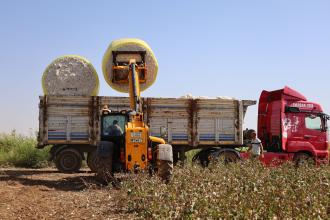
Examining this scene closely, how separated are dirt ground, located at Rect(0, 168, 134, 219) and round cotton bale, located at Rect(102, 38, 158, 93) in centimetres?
415

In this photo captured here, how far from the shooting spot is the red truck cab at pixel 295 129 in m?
16.4

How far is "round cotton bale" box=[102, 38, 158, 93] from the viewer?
14961 millimetres

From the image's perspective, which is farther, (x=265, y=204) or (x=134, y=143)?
(x=134, y=143)

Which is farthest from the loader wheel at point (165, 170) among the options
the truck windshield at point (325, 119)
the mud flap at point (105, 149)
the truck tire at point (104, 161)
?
the truck windshield at point (325, 119)

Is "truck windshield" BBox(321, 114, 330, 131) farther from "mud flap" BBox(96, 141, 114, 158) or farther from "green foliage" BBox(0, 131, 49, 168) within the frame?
"green foliage" BBox(0, 131, 49, 168)

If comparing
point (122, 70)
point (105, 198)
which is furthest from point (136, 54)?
point (105, 198)

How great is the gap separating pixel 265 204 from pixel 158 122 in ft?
30.8

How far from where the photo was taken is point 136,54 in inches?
588

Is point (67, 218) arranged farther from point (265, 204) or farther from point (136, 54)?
point (136, 54)

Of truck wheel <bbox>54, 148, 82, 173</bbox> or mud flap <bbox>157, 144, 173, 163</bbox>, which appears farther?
truck wheel <bbox>54, 148, 82, 173</bbox>

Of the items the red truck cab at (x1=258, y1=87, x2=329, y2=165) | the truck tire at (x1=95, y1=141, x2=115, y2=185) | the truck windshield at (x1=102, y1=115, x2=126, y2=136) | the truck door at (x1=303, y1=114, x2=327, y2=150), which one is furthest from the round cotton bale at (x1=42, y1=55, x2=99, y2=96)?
the truck door at (x1=303, y1=114, x2=327, y2=150)

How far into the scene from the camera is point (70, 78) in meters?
15.6

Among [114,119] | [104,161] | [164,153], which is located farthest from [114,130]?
[164,153]

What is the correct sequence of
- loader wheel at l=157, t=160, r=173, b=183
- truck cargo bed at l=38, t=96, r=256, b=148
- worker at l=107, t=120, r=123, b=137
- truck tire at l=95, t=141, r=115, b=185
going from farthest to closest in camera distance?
truck cargo bed at l=38, t=96, r=256, b=148 → worker at l=107, t=120, r=123, b=137 → truck tire at l=95, t=141, r=115, b=185 → loader wheel at l=157, t=160, r=173, b=183
